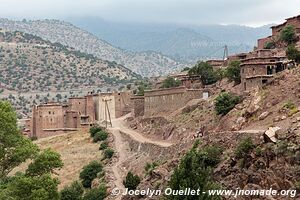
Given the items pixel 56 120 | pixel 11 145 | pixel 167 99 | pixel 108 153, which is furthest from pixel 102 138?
pixel 11 145

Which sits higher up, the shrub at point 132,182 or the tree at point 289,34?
the tree at point 289,34

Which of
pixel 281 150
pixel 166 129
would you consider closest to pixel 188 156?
pixel 281 150

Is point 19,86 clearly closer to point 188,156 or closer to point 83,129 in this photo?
point 83,129

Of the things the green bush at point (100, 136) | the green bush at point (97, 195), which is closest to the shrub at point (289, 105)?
the green bush at point (97, 195)

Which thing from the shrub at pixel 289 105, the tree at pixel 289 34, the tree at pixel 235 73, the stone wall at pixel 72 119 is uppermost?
the tree at pixel 289 34

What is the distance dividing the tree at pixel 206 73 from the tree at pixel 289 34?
8.26m

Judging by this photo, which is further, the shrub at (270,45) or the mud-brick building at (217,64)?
the mud-brick building at (217,64)

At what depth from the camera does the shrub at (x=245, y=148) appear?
26453 millimetres

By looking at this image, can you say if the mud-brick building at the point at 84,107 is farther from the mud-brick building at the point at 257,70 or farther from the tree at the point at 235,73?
the mud-brick building at the point at 257,70

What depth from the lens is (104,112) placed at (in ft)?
236

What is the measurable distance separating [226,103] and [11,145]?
19.9 metres


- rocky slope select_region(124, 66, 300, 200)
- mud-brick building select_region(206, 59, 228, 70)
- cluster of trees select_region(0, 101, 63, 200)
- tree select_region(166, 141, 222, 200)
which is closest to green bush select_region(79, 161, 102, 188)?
rocky slope select_region(124, 66, 300, 200)

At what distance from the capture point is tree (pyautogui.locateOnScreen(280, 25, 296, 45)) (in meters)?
55.9

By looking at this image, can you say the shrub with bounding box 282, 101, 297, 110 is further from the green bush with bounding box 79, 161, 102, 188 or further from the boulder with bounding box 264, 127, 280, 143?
the green bush with bounding box 79, 161, 102, 188
